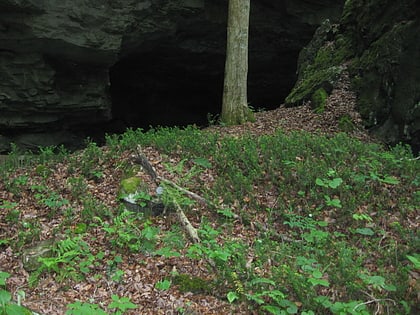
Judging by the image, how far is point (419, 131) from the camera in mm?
7691

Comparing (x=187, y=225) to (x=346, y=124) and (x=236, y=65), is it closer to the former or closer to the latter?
(x=346, y=124)

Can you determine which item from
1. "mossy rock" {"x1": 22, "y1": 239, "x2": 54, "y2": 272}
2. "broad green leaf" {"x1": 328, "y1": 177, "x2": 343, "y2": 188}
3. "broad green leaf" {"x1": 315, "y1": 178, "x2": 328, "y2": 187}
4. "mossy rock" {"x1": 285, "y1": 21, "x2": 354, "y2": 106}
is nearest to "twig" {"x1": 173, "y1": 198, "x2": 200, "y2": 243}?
"mossy rock" {"x1": 22, "y1": 239, "x2": 54, "y2": 272}

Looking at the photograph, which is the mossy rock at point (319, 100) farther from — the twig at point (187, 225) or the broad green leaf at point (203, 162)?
the twig at point (187, 225)

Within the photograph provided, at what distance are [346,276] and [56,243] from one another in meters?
3.33

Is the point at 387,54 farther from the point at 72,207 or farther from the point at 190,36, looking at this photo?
the point at 190,36

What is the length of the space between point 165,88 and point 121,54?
620cm

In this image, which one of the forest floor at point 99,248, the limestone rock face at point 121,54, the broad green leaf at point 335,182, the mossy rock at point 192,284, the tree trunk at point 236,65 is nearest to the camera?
the forest floor at point 99,248

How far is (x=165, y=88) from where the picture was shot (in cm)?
2208

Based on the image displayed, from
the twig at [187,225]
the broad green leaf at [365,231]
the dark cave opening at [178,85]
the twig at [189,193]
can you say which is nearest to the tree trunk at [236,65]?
the twig at [189,193]

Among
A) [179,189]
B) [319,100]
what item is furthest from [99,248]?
[319,100]

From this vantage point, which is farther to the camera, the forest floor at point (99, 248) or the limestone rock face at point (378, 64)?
the limestone rock face at point (378, 64)

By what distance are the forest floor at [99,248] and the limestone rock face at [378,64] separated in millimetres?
3300

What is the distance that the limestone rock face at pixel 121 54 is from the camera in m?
12.9

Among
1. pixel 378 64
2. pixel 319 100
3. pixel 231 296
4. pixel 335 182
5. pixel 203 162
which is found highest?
pixel 378 64
